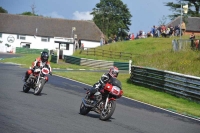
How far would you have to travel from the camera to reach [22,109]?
1434 centimetres

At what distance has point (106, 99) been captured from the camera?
14.0 meters

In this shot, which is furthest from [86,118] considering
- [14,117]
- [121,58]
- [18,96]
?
[121,58]

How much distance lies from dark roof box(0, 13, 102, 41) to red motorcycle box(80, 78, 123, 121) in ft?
301

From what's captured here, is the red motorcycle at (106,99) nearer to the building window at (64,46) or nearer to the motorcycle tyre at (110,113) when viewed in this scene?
the motorcycle tyre at (110,113)

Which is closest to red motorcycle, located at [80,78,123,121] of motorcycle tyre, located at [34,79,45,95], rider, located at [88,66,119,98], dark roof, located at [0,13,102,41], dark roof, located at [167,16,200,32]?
rider, located at [88,66,119,98]

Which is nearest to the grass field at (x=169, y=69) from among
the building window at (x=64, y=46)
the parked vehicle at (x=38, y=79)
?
the parked vehicle at (x=38, y=79)

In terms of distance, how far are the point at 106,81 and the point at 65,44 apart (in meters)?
47.6

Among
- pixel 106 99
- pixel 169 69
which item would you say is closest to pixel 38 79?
pixel 106 99

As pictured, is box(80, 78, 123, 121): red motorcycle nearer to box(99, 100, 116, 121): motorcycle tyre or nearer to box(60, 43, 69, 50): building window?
box(99, 100, 116, 121): motorcycle tyre

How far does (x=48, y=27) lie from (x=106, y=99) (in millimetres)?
95563

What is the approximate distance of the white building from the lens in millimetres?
105944

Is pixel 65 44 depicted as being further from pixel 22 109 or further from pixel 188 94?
pixel 22 109

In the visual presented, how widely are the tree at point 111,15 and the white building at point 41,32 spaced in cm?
1655

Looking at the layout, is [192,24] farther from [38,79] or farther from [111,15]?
[38,79]
